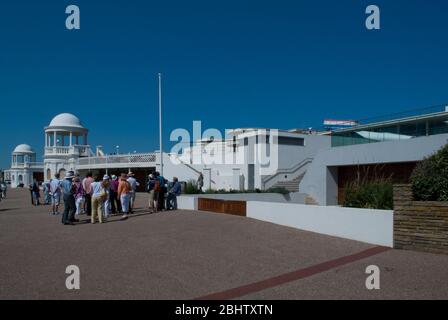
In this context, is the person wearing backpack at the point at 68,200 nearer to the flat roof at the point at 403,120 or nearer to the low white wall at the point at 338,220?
the low white wall at the point at 338,220

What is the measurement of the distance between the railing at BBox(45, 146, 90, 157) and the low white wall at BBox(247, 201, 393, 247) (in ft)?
114

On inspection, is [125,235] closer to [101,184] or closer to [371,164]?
[101,184]

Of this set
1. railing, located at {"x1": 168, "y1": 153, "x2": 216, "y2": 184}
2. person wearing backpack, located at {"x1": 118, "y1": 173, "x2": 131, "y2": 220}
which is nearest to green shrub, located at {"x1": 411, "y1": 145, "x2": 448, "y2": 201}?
person wearing backpack, located at {"x1": 118, "y1": 173, "x2": 131, "y2": 220}

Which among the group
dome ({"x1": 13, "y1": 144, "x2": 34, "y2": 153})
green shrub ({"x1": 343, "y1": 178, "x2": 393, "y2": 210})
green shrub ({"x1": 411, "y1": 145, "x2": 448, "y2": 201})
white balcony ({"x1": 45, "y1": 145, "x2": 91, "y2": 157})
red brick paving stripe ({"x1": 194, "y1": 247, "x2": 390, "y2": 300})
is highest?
dome ({"x1": 13, "y1": 144, "x2": 34, "y2": 153})

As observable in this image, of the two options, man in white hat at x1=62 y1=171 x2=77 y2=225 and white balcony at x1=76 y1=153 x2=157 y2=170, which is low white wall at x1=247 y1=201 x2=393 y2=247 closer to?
man in white hat at x1=62 y1=171 x2=77 y2=225

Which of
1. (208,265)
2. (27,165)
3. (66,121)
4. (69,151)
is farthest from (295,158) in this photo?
(27,165)

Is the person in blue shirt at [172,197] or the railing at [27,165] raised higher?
the railing at [27,165]

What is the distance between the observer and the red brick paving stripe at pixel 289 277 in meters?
5.23

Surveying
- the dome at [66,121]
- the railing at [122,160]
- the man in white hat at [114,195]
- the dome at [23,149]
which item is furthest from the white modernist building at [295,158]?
the dome at [23,149]

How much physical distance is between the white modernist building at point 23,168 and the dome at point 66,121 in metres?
A: 19.7

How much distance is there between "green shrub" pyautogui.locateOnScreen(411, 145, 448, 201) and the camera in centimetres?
767

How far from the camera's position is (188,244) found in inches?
336
